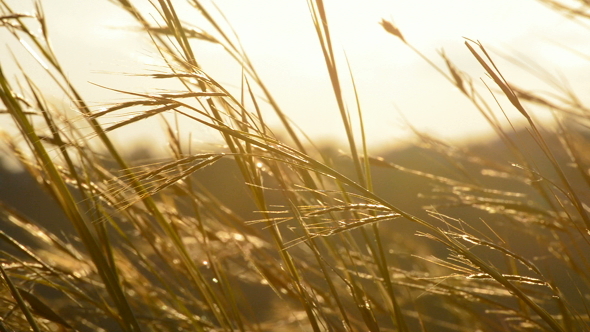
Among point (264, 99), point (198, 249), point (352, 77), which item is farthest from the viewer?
point (198, 249)

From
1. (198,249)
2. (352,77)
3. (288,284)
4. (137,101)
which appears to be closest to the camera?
(137,101)

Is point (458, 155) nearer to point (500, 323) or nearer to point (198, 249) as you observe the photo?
point (500, 323)

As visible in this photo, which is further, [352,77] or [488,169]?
[488,169]

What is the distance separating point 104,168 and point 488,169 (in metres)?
1.20

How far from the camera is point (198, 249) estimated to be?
144 cm

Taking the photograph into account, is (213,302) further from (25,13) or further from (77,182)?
(25,13)

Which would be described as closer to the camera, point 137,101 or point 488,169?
point 137,101

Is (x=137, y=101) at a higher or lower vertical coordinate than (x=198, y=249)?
higher

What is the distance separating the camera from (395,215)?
0.71 meters

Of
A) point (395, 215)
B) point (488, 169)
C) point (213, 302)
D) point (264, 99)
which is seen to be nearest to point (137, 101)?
point (395, 215)

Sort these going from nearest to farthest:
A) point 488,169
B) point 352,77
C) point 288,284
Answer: point 352,77 < point 288,284 < point 488,169

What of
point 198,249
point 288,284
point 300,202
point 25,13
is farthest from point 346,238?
point 25,13

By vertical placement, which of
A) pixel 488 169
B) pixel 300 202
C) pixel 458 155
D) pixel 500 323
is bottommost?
pixel 500 323

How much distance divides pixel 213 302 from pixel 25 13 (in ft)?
2.35
